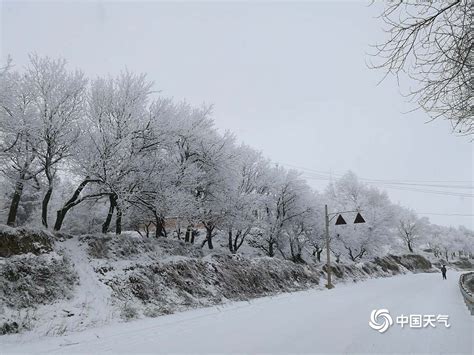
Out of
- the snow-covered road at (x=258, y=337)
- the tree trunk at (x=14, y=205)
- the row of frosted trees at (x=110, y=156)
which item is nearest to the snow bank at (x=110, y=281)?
the snow-covered road at (x=258, y=337)

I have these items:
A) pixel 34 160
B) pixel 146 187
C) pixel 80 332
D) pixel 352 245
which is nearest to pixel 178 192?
pixel 146 187

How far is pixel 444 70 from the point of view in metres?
5.40

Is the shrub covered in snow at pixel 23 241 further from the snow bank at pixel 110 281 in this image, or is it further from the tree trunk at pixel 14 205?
the tree trunk at pixel 14 205

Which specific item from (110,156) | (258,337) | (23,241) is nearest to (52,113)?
(110,156)

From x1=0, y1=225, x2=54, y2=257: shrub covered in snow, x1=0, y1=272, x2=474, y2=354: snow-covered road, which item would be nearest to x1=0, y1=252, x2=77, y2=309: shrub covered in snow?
x1=0, y1=225, x2=54, y2=257: shrub covered in snow

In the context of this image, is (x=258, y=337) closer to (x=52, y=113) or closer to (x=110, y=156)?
(x=110, y=156)

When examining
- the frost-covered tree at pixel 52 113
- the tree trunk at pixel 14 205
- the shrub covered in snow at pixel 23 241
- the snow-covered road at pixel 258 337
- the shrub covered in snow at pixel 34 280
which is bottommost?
the snow-covered road at pixel 258 337

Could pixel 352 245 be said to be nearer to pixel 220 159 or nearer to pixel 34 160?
pixel 220 159

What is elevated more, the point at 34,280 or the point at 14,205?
→ the point at 14,205

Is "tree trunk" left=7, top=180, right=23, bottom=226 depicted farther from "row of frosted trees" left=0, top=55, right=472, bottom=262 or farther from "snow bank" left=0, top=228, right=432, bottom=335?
"snow bank" left=0, top=228, right=432, bottom=335

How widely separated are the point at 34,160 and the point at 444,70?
56.9 feet

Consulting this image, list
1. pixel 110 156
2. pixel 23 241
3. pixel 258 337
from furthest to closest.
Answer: pixel 110 156 → pixel 23 241 → pixel 258 337

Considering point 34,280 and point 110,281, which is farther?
point 110,281

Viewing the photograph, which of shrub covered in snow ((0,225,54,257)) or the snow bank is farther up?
shrub covered in snow ((0,225,54,257))
